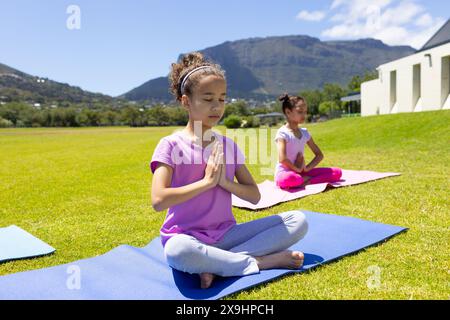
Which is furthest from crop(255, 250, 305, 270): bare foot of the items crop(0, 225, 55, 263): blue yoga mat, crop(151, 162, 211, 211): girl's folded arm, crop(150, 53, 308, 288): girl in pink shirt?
crop(0, 225, 55, 263): blue yoga mat

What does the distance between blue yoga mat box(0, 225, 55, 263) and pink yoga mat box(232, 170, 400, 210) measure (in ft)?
8.30

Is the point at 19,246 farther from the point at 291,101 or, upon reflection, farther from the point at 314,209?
the point at 291,101

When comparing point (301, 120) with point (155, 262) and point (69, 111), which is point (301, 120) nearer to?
point (155, 262)

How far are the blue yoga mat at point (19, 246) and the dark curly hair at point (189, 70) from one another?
2.02 metres

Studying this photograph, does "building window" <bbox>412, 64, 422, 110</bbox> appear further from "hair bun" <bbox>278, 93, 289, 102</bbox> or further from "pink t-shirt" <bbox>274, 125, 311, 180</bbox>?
"hair bun" <bbox>278, 93, 289, 102</bbox>

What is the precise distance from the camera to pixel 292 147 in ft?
21.3

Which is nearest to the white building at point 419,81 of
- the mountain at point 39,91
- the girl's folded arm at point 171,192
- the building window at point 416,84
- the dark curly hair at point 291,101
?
the building window at point 416,84

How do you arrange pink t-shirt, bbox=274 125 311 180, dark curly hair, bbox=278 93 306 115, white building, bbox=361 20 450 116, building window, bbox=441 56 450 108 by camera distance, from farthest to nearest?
white building, bbox=361 20 450 116
building window, bbox=441 56 450 108
pink t-shirt, bbox=274 125 311 180
dark curly hair, bbox=278 93 306 115

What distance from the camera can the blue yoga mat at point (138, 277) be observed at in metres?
2.73

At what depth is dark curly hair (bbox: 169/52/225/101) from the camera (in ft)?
9.80

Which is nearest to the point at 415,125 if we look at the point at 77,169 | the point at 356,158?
the point at 356,158

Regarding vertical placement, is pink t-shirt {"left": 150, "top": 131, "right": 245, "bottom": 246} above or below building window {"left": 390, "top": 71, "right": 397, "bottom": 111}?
below

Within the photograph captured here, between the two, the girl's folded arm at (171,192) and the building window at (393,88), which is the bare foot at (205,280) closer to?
the girl's folded arm at (171,192)

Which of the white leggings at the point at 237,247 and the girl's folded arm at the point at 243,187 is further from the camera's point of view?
the girl's folded arm at the point at 243,187
